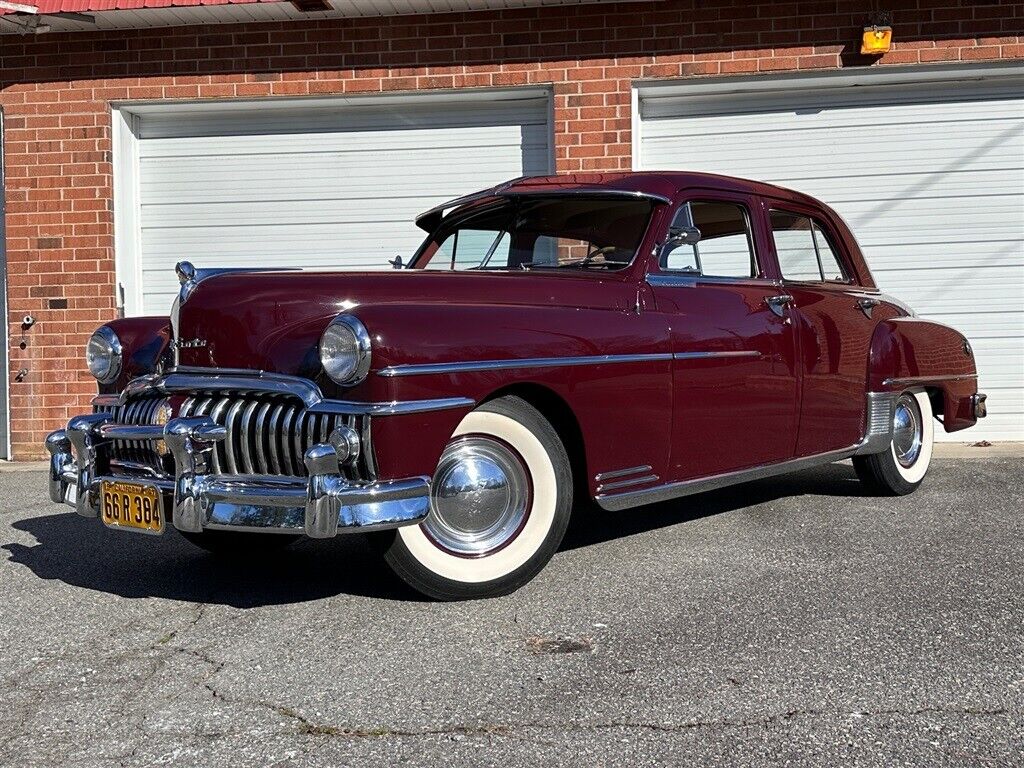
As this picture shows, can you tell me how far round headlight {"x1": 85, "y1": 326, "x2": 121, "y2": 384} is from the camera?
14.6 ft

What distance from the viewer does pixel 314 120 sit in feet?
29.2

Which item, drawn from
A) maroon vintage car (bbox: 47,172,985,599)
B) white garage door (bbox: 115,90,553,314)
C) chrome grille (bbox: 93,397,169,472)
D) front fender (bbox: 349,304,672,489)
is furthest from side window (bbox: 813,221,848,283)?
white garage door (bbox: 115,90,553,314)

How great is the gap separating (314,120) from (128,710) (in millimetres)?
6787

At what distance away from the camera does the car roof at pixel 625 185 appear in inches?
185

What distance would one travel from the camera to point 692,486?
14.7ft

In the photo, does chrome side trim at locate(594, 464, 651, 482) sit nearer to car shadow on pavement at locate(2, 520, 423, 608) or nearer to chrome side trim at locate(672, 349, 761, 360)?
chrome side trim at locate(672, 349, 761, 360)

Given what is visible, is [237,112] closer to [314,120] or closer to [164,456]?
[314,120]

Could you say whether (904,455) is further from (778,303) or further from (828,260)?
(778,303)

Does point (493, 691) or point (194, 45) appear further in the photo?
point (194, 45)

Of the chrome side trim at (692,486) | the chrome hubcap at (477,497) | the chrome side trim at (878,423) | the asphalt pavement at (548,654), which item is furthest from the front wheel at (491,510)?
the chrome side trim at (878,423)

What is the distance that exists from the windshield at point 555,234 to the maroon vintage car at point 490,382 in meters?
0.01

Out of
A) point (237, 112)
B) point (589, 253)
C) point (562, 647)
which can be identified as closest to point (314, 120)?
point (237, 112)

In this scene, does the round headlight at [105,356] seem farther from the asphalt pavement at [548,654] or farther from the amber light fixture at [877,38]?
the amber light fixture at [877,38]

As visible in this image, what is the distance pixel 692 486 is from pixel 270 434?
1.77m
